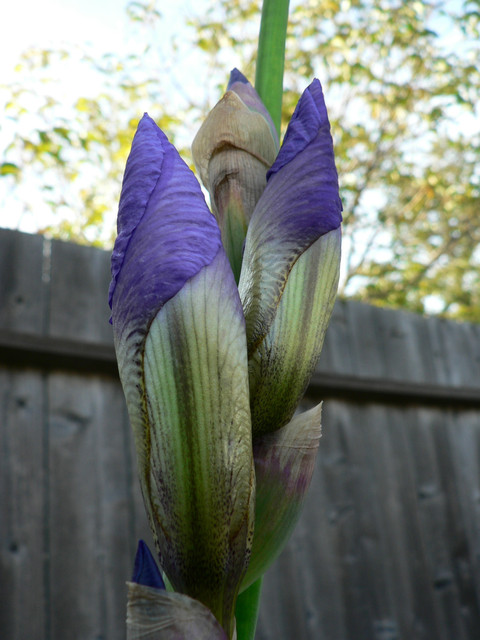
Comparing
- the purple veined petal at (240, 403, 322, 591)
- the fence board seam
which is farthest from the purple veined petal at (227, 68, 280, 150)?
the fence board seam

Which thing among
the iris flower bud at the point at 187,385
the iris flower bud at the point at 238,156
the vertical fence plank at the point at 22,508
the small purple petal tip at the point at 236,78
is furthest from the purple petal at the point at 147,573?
the vertical fence plank at the point at 22,508

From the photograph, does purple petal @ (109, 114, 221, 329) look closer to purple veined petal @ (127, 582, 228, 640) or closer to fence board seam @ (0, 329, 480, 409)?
purple veined petal @ (127, 582, 228, 640)

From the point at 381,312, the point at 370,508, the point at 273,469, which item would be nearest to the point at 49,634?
the point at 370,508

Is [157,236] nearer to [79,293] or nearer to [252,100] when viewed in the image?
[252,100]

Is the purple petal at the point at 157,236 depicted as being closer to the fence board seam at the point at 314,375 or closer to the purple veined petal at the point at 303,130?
the purple veined petal at the point at 303,130

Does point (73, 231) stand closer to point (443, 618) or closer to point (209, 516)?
point (443, 618)

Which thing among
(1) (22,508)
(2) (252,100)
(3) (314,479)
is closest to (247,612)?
(2) (252,100)
